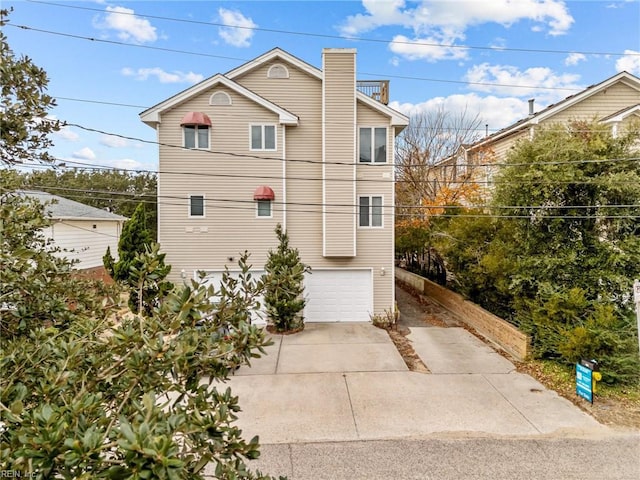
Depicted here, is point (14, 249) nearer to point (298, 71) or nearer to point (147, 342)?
point (147, 342)

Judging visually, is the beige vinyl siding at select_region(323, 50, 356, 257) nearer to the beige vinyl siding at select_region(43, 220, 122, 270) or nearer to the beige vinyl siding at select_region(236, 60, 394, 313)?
the beige vinyl siding at select_region(236, 60, 394, 313)

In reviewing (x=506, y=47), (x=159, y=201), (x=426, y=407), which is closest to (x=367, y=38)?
(x=506, y=47)

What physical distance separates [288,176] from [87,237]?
13.0m

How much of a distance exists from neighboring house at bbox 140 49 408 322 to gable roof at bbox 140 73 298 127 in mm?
32

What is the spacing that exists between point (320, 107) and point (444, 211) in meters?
7.43

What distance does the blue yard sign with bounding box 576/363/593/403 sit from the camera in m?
6.20

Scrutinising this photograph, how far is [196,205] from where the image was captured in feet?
38.6

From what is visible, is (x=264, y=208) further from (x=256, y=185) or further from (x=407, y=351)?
(x=407, y=351)

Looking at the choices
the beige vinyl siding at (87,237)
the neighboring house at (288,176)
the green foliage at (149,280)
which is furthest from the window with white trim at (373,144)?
the beige vinyl siding at (87,237)

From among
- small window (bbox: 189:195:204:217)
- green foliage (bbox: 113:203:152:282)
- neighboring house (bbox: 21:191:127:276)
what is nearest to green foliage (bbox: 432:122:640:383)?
small window (bbox: 189:195:204:217)

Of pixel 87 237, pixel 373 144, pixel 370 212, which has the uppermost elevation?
pixel 373 144

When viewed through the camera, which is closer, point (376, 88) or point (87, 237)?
point (376, 88)

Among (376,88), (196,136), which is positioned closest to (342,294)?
(196,136)

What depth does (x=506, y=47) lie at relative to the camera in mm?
10617
